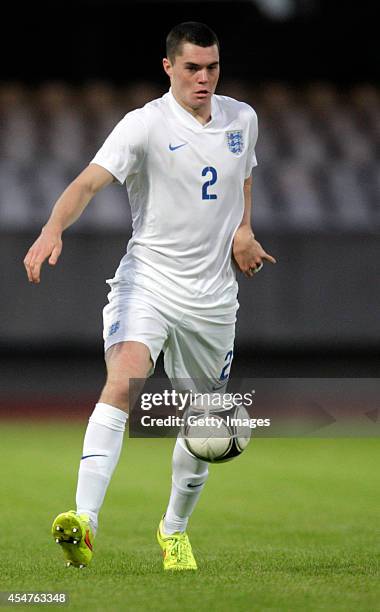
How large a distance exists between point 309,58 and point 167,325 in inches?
472

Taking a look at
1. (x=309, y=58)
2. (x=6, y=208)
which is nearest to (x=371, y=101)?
(x=309, y=58)

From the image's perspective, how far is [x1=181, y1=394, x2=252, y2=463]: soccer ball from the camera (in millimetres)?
5348

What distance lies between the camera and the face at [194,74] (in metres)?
5.48

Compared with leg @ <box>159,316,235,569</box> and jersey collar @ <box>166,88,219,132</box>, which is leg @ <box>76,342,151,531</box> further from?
jersey collar @ <box>166,88,219,132</box>

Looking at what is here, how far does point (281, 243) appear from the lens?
549 inches

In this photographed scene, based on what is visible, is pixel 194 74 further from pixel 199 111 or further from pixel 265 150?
pixel 265 150

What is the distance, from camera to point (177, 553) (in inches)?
221

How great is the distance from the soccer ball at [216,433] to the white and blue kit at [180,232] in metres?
0.27

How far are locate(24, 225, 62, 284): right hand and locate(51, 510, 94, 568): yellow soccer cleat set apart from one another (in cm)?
90

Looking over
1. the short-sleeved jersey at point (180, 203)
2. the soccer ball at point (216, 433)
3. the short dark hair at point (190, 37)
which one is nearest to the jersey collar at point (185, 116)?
the short-sleeved jersey at point (180, 203)

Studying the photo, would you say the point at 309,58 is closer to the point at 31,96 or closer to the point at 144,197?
the point at 31,96

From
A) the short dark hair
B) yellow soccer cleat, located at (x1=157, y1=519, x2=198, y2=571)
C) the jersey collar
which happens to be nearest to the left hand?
the jersey collar

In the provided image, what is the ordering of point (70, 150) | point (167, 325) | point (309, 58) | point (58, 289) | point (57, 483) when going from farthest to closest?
1. point (309, 58)
2. point (70, 150)
3. point (58, 289)
4. point (57, 483)
5. point (167, 325)

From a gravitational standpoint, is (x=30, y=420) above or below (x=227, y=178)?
below
